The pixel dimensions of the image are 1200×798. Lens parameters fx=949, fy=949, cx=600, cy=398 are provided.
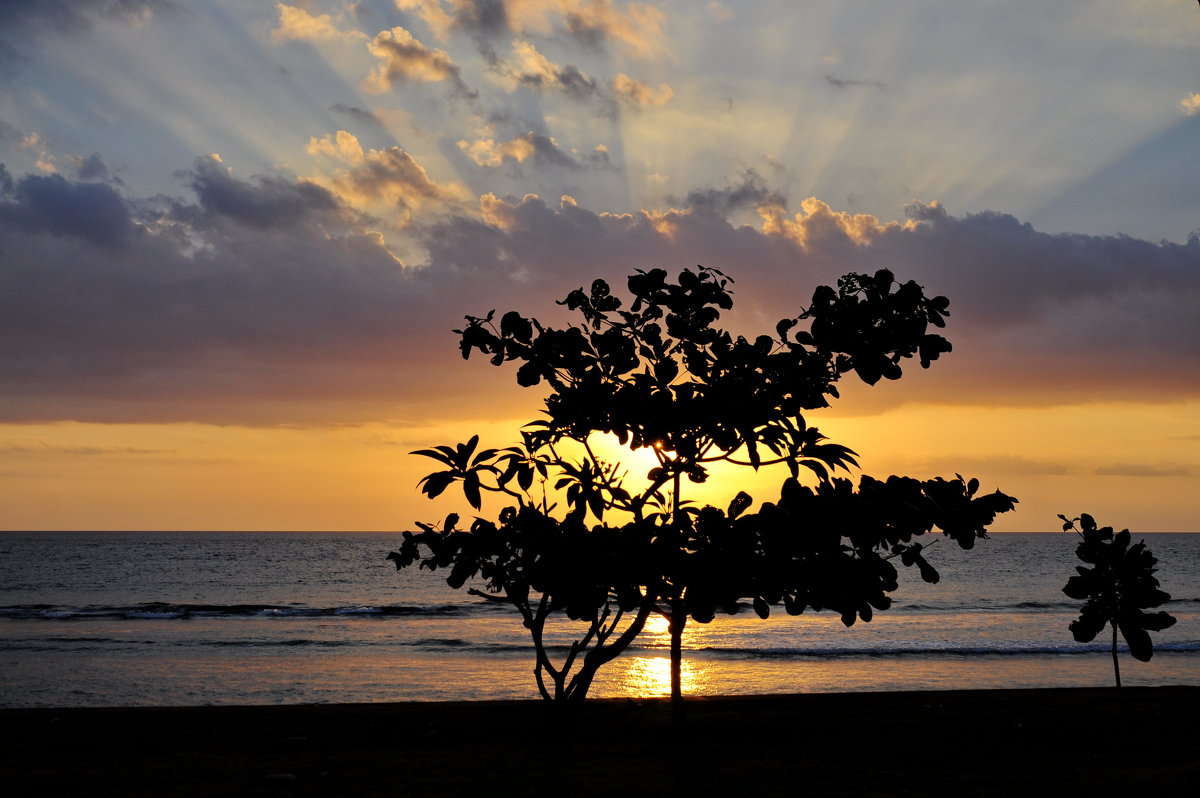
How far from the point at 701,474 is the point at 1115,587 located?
11758 mm

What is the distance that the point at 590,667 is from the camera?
10.4 metres

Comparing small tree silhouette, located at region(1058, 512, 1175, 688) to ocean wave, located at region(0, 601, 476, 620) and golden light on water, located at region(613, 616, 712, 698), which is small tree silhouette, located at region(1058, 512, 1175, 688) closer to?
golden light on water, located at region(613, 616, 712, 698)

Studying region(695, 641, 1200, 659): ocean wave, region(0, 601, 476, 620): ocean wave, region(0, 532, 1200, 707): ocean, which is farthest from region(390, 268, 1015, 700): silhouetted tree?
region(0, 601, 476, 620): ocean wave

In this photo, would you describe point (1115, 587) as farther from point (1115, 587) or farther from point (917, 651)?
point (917, 651)

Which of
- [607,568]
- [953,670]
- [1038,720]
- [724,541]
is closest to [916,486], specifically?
[724,541]

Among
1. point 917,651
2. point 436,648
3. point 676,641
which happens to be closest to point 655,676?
point 436,648

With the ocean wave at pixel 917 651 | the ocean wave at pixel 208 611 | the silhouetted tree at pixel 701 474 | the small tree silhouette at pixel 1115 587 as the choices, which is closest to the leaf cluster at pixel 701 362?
the silhouetted tree at pixel 701 474

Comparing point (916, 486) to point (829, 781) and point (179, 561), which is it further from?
point (179, 561)

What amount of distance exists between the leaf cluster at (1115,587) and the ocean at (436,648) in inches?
294

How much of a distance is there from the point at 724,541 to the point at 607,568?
101 cm

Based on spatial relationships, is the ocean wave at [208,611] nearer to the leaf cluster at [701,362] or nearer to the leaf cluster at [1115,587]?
the leaf cluster at [1115,587]

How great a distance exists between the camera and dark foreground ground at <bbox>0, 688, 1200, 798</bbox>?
27.6ft

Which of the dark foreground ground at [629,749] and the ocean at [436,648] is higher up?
the dark foreground ground at [629,749]

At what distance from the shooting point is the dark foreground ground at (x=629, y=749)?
8406 millimetres
